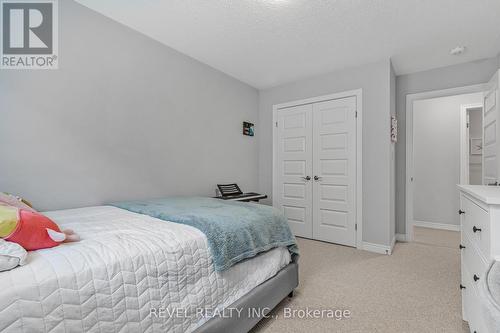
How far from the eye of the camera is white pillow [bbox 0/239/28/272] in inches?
29.4

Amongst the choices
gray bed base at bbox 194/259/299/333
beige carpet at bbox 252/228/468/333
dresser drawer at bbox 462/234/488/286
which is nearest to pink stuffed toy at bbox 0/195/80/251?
gray bed base at bbox 194/259/299/333

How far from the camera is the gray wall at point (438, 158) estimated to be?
4.09 m

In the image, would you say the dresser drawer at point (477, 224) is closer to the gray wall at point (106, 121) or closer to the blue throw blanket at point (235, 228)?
the blue throw blanket at point (235, 228)

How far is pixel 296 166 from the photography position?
3682 millimetres

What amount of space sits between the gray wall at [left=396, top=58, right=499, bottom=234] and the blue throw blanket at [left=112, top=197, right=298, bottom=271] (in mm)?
2427

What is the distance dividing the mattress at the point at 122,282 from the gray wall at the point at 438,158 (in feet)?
14.0

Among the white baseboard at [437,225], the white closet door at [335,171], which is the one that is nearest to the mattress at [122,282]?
the white closet door at [335,171]

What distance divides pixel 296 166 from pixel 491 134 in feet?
7.14

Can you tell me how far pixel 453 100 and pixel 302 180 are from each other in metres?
3.04

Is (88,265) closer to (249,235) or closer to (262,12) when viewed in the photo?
(249,235)

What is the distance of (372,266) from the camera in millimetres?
2557

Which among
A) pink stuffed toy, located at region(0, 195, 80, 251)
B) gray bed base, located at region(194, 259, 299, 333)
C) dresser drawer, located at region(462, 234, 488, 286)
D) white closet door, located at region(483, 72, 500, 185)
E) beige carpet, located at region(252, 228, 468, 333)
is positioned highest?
white closet door, located at region(483, 72, 500, 185)

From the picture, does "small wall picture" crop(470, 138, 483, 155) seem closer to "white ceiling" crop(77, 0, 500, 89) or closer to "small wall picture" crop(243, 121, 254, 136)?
"white ceiling" crop(77, 0, 500, 89)

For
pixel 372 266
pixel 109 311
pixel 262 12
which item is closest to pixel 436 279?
pixel 372 266
